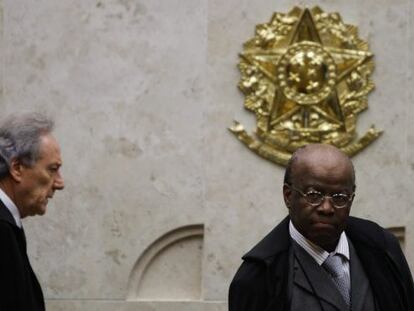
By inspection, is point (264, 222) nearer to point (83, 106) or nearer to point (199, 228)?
point (199, 228)

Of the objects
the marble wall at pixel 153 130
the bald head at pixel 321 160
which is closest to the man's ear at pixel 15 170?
the bald head at pixel 321 160

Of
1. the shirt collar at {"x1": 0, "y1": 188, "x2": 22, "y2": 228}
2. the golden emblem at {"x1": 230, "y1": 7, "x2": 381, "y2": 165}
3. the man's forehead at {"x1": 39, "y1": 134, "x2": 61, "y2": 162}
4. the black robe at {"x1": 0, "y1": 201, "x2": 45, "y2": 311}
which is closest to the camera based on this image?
the black robe at {"x1": 0, "y1": 201, "x2": 45, "y2": 311}

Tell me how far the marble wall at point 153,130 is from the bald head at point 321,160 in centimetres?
270

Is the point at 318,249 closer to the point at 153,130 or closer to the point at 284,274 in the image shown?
the point at 284,274

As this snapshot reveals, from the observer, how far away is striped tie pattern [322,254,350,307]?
4.10 meters

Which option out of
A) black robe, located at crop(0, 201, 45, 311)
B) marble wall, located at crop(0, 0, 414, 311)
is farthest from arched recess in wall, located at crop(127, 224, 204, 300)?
black robe, located at crop(0, 201, 45, 311)

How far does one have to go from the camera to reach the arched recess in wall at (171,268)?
686cm

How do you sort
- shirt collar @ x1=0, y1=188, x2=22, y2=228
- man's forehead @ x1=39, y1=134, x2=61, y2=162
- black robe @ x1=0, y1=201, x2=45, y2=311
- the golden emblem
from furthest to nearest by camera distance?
the golden emblem
man's forehead @ x1=39, y1=134, x2=61, y2=162
shirt collar @ x1=0, y1=188, x2=22, y2=228
black robe @ x1=0, y1=201, x2=45, y2=311

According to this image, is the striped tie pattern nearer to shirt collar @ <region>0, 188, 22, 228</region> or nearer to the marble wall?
shirt collar @ <region>0, 188, 22, 228</region>

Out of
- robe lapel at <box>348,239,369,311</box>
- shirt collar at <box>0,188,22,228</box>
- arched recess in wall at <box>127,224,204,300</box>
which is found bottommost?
arched recess in wall at <box>127,224,204,300</box>

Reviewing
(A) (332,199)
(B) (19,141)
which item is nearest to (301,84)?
(A) (332,199)

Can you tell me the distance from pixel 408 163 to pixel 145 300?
1493mm

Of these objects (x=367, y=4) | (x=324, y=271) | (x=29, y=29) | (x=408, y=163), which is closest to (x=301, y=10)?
(x=367, y=4)

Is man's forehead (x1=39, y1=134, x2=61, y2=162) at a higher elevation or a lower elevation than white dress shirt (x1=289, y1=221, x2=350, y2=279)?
higher
